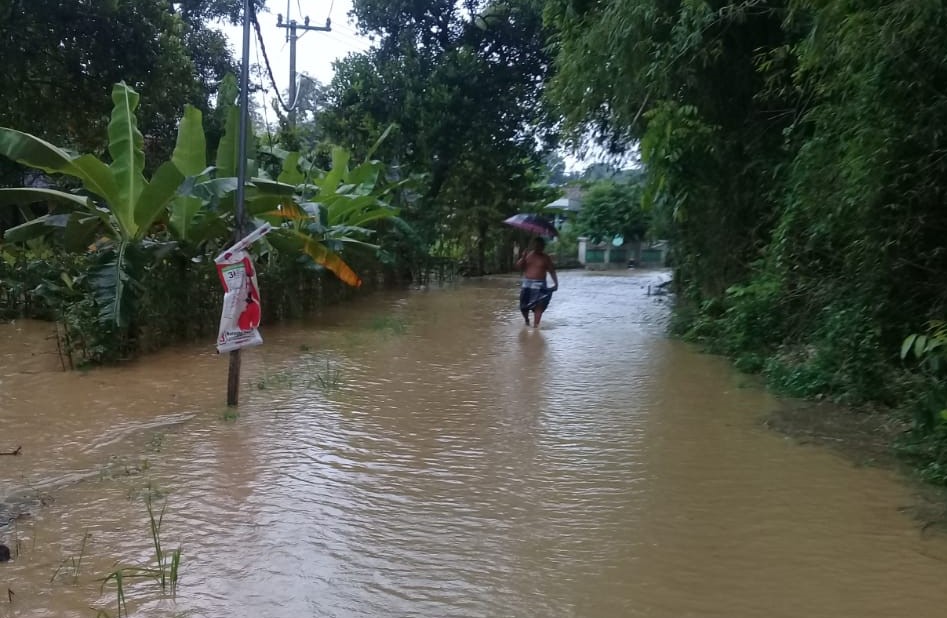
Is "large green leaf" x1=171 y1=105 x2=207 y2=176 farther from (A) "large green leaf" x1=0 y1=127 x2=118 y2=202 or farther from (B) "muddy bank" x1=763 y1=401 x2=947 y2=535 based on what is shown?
(B) "muddy bank" x1=763 y1=401 x2=947 y2=535

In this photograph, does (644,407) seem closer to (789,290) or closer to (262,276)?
(789,290)

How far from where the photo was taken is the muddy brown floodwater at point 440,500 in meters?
3.78

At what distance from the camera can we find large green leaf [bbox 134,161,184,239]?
28.9ft

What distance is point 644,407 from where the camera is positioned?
25.8ft

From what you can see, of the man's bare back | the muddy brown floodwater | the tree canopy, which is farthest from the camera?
the tree canopy

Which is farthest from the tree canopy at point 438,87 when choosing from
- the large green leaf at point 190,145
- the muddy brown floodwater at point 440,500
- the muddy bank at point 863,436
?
the muddy bank at point 863,436

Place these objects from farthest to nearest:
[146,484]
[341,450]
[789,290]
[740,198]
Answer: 1. [740,198]
2. [789,290]
3. [341,450]
4. [146,484]

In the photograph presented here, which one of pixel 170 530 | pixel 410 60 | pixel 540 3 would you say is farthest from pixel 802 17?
pixel 410 60

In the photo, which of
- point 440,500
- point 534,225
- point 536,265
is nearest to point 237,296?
point 440,500

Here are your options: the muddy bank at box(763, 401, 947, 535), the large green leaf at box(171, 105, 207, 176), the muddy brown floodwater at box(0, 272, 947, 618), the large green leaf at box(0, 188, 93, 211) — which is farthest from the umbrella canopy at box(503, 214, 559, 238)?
the large green leaf at box(0, 188, 93, 211)

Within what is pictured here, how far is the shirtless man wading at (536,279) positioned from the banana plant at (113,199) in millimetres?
6109

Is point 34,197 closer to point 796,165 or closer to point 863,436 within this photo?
point 796,165

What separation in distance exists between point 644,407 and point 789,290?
2.73m

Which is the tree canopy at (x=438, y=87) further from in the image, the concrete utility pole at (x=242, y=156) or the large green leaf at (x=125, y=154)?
the concrete utility pole at (x=242, y=156)
